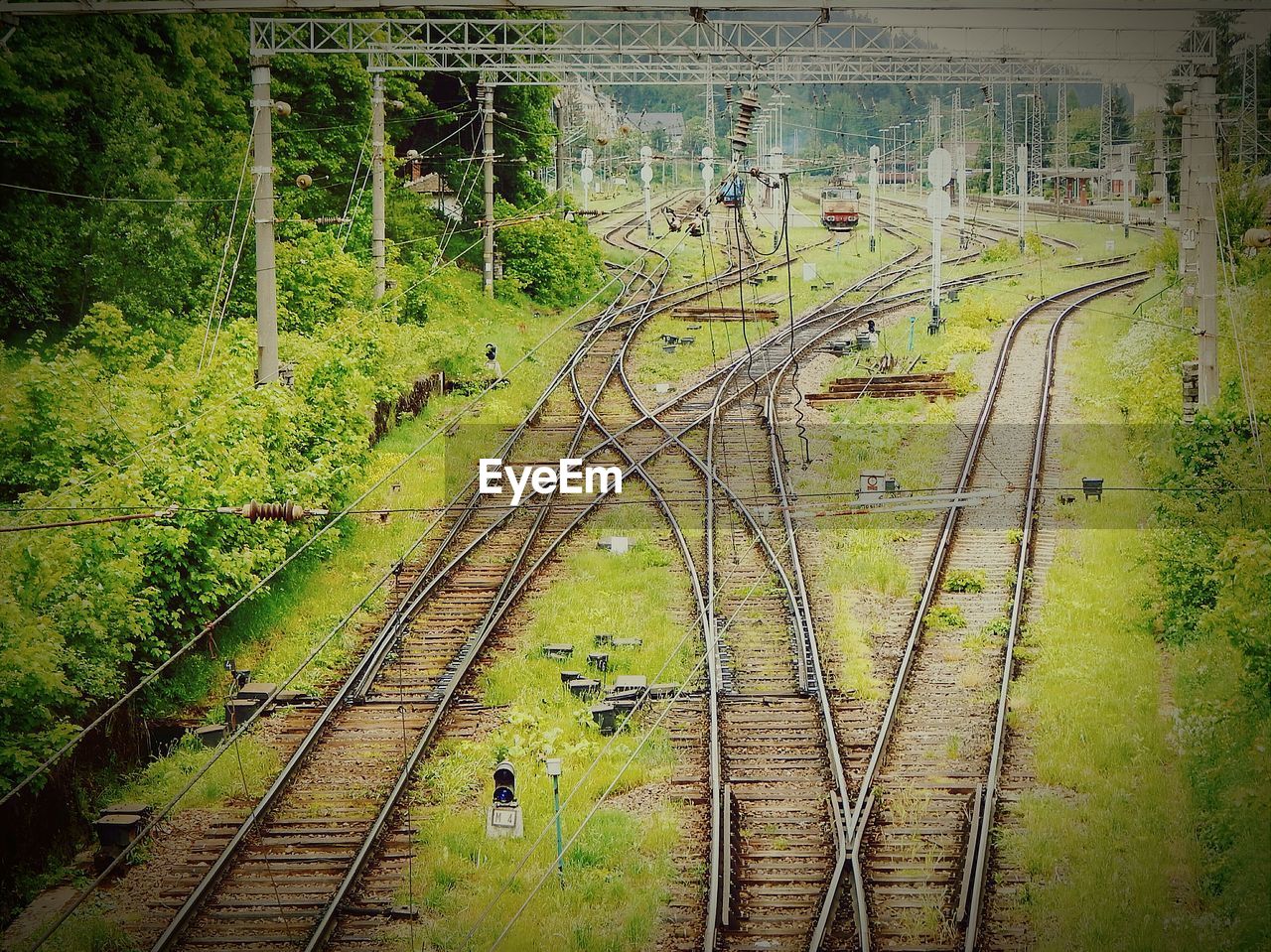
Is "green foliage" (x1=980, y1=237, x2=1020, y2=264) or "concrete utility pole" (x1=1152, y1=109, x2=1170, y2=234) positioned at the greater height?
"concrete utility pole" (x1=1152, y1=109, x2=1170, y2=234)

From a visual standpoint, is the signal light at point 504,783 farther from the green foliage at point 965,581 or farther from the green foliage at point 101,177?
the green foliage at point 101,177

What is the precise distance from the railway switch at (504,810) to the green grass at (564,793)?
0.10 meters

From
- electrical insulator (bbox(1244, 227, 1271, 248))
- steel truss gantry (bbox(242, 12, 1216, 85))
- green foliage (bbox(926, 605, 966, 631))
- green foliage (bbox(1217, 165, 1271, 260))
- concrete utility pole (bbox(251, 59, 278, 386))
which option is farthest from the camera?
green foliage (bbox(1217, 165, 1271, 260))

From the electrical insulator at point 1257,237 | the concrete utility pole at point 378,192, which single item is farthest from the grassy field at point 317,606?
the electrical insulator at point 1257,237

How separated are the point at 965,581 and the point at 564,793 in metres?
6.62

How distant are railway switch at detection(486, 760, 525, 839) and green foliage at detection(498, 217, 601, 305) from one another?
948 inches

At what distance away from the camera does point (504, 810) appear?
12312 millimetres

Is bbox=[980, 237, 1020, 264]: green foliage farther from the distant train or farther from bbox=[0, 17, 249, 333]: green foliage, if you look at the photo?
bbox=[0, 17, 249, 333]: green foliage

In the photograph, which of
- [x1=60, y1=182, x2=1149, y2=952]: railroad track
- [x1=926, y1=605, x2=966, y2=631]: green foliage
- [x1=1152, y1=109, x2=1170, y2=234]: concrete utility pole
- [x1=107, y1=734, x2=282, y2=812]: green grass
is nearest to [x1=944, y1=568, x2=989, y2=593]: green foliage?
[x1=926, y1=605, x2=966, y2=631]: green foliage

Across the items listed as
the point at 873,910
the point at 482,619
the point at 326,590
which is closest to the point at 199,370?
the point at 326,590

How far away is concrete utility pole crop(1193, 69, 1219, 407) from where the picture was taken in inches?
739

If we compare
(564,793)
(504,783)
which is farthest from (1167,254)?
(504,783)

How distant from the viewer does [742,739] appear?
13734 mm

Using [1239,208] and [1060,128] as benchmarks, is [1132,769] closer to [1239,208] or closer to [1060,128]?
[1239,208]
